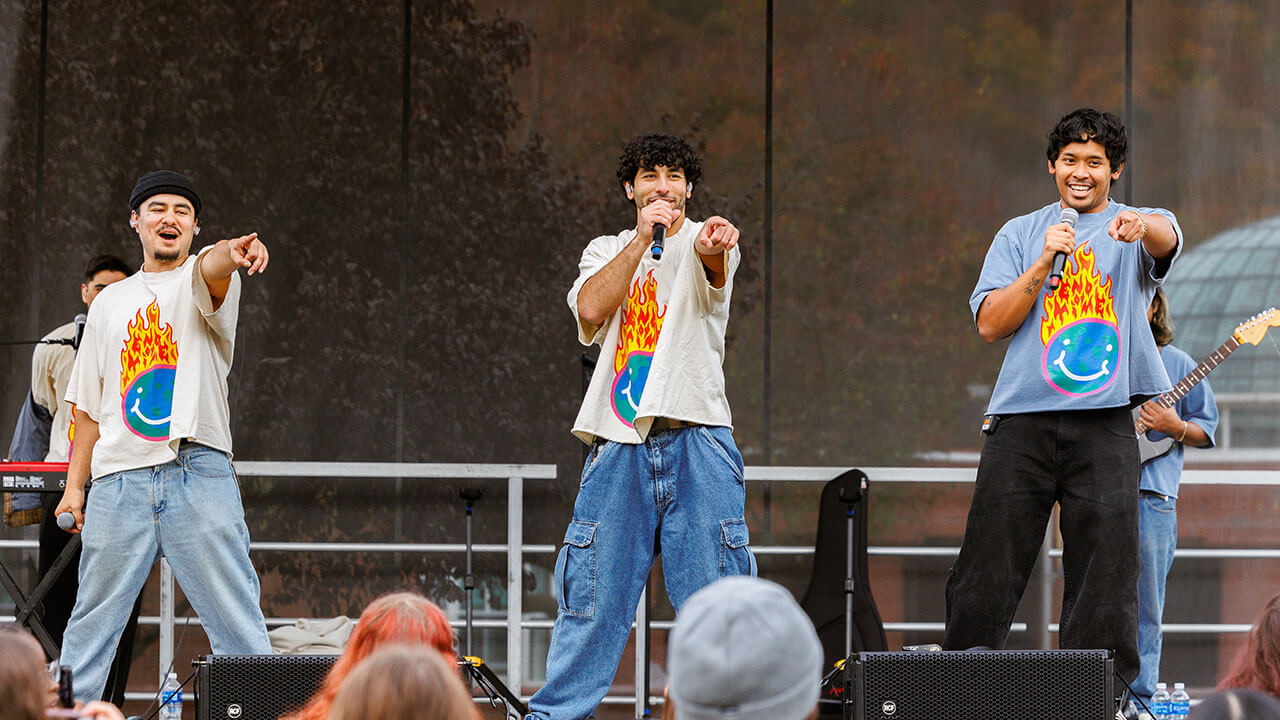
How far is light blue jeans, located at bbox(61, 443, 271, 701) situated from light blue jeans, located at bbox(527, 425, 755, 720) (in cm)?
87

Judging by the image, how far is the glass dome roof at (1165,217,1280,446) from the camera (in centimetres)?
616

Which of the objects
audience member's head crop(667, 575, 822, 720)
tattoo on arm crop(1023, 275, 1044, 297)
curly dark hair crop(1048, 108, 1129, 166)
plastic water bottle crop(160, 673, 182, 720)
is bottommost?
plastic water bottle crop(160, 673, 182, 720)

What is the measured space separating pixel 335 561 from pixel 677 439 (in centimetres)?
296

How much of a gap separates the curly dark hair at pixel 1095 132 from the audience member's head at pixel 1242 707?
2133mm

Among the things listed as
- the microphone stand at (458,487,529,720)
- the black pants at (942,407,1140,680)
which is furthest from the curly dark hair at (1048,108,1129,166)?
the microphone stand at (458,487,529,720)

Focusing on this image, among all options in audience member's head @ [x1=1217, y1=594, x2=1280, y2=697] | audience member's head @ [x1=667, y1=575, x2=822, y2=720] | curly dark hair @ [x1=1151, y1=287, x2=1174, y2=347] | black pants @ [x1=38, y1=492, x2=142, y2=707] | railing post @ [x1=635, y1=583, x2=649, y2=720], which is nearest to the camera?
audience member's head @ [x1=667, y1=575, x2=822, y2=720]

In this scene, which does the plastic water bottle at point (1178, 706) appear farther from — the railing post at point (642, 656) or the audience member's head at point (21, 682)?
the audience member's head at point (21, 682)

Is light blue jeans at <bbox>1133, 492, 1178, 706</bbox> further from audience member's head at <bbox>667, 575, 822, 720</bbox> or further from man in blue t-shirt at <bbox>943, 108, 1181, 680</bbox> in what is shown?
audience member's head at <bbox>667, 575, 822, 720</bbox>

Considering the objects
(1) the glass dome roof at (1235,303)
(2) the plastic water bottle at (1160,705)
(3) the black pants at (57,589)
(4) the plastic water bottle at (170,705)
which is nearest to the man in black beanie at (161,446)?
(4) the plastic water bottle at (170,705)

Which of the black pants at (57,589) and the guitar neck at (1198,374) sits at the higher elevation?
the guitar neck at (1198,374)

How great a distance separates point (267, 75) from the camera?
19.9ft

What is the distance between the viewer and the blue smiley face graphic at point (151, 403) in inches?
144

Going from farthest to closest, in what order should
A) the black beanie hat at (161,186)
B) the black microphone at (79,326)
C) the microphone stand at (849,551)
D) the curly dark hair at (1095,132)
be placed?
1. the microphone stand at (849,551)
2. the black microphone at (79,326)
3. the black beanie hat at (161,186)
4. the curly dark hair at (1095,132)

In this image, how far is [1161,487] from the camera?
201 inches
